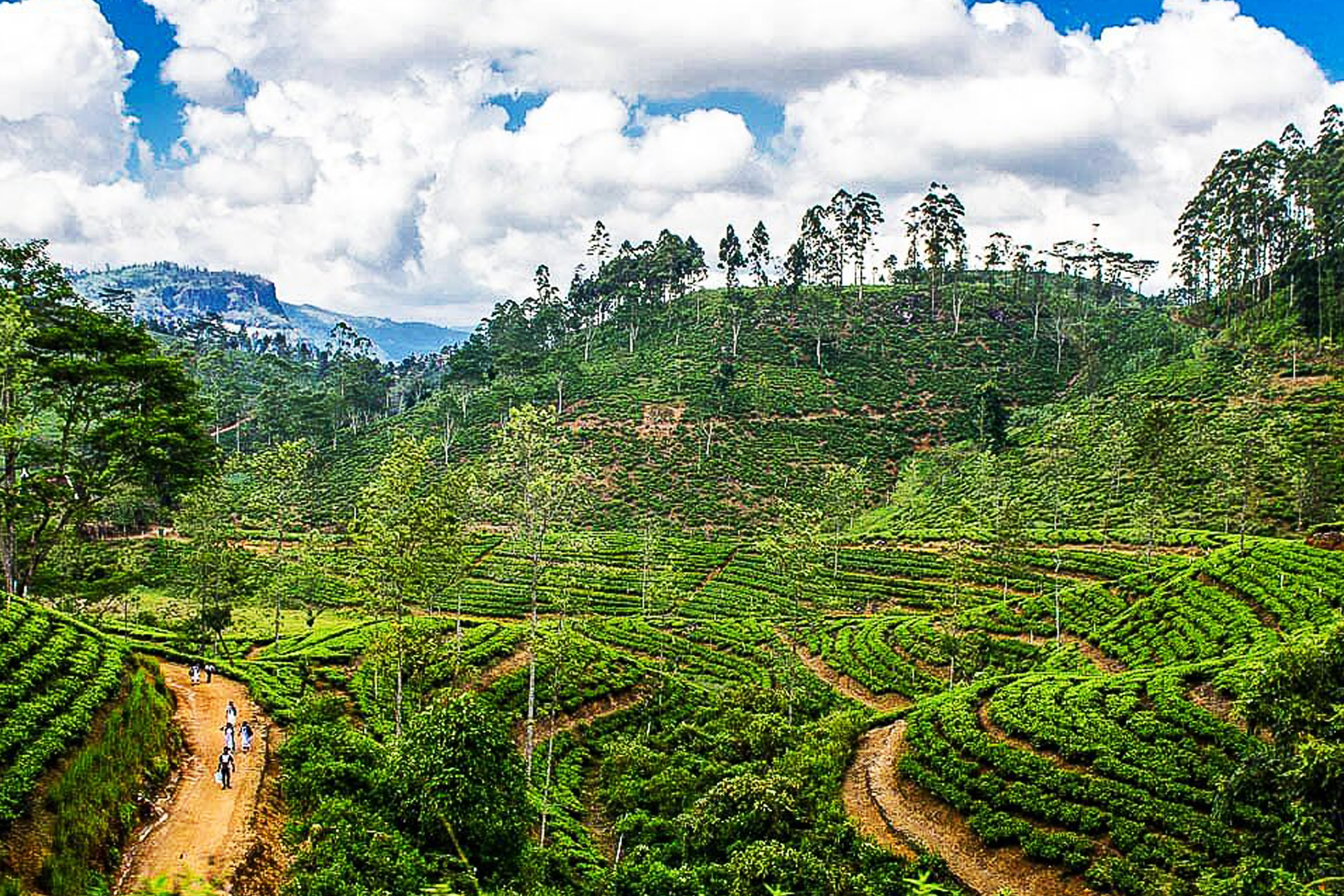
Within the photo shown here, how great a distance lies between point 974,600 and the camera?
160ft

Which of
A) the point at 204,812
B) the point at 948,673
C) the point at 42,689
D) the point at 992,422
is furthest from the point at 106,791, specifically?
the point at 992,422

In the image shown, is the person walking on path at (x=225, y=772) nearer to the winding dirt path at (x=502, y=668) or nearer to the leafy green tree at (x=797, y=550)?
the winding dirt path at (x=502, y=668)

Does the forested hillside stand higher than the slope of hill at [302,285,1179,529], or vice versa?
the slope of hill at [302,285,1179,529]

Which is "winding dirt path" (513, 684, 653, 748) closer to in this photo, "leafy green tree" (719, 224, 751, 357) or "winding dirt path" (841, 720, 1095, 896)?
"winding dirt path" (841, 720, 1095, 896)

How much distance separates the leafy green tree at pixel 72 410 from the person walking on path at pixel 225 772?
15.5 m

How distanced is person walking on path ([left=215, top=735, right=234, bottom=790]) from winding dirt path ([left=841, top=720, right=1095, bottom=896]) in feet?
56.6

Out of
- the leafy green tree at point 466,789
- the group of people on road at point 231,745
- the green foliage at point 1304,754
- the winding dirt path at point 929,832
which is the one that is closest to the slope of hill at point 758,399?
the winding dirt path at point 929,832

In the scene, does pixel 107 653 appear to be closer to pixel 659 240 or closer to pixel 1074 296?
pixel 659 240

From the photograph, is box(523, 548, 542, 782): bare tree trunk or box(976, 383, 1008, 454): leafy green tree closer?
box(523, 548, 542, 782): bare tree trunk

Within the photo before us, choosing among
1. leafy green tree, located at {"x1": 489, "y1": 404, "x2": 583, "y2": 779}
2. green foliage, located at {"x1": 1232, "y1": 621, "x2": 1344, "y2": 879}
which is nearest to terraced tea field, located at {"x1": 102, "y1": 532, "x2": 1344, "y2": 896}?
green foliage, located at {"x1": 1232, "y1": 621, "x2": 1344, "y2": 879}

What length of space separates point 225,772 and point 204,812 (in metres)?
1.75

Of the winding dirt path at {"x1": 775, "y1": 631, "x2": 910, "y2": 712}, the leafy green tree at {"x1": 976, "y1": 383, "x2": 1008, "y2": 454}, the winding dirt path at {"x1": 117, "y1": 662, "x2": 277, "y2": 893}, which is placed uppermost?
the leafy green tree at {"x1": 976, "y1": 383, "x2": 1008, "y2": 454}

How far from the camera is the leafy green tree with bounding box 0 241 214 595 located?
29.2m

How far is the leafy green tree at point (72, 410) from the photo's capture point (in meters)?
29.2
